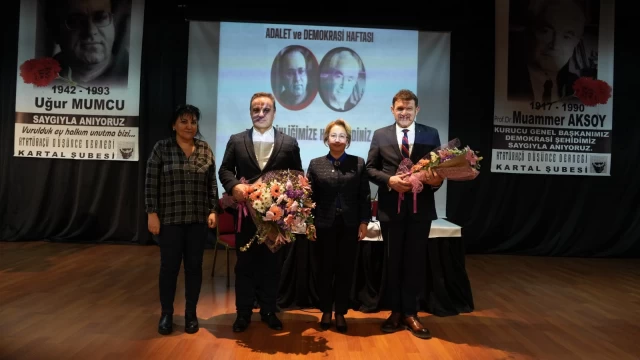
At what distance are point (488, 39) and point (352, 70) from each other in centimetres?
189


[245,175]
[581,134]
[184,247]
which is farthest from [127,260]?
[581,134]

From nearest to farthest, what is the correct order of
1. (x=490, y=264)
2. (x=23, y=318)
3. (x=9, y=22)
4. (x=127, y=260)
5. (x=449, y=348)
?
(x=449, y=348) < (x=23, y=318) < (x=127, y=260) < (x=490, y=264) < (x=9, y=22)

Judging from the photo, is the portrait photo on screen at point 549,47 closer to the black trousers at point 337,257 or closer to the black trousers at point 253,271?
the black trousers at point 337,257

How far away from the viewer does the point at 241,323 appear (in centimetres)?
283

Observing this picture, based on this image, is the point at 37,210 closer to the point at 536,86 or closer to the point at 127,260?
the point at 127,260

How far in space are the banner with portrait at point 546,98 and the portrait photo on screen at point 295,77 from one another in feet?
7.94

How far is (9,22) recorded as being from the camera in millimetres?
5754

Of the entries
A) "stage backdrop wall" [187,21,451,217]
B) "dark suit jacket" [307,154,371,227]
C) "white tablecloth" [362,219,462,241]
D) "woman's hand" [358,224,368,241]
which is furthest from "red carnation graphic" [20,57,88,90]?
"woman's hand" [358,224,368,241]

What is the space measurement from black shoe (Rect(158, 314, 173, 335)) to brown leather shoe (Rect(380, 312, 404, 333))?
1.34 metres

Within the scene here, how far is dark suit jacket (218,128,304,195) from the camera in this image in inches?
108

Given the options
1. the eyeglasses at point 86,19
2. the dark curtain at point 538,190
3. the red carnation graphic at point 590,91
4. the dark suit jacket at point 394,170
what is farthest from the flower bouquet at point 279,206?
the red carnation graphic at point 590,91

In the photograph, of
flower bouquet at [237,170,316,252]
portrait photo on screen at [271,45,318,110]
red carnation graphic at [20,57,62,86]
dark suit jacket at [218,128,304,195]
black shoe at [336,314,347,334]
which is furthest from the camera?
red carnation graphic at [20,57,62,86]

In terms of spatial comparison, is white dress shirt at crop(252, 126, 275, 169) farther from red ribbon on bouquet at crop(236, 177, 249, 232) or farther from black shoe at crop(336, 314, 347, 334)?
black shoe at crop(336, 314, 347, 334)

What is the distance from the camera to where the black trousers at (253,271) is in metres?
2.78
